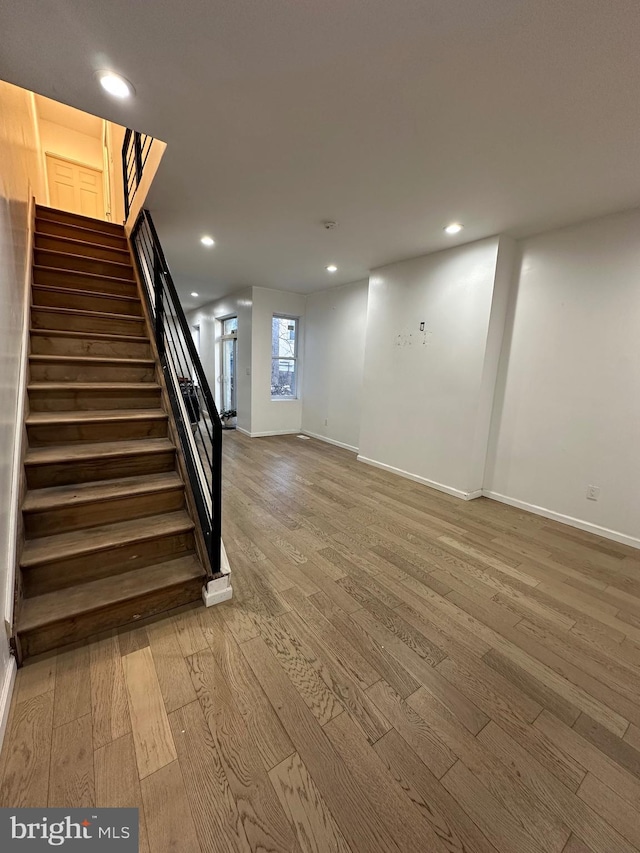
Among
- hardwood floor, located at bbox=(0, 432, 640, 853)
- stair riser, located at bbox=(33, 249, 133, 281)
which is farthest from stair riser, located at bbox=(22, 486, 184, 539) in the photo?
stair riser, located at bbox=(33, 249, 133, 281)

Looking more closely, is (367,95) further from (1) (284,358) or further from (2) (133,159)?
(1) (284,358)

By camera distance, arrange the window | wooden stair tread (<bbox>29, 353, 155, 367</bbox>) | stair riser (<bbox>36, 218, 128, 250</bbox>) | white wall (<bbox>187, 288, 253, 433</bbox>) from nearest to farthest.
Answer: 1. wooden stair tread (<bbox>29, 353, 155, 367</bbox>)
2. stair riser (<bbox>36, 218, 128, 250</bbox>)
3. white wall (<bbox>187, 288, 253, 433</bbox>)
4. the window

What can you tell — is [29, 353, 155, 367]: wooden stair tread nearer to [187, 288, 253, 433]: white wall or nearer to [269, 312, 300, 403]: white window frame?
[187, 288, 253, 433]: white wall

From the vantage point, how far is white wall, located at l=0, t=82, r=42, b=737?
136 cm

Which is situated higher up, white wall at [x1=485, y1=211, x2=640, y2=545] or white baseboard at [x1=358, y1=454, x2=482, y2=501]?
white wall at [x1=485, y1=211, x2=640, y2=545]

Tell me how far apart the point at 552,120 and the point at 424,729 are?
9.16 ft

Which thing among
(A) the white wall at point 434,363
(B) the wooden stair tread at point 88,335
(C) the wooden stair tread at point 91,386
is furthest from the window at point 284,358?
(C) the wooden stair tread at point 91,386

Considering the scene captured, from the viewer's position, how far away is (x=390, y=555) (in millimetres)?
2377

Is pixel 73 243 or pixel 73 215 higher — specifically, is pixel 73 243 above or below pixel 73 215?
below

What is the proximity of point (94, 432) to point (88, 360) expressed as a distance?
62cm

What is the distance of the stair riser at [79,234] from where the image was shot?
326cm

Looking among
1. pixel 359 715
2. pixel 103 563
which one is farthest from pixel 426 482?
pixel 103 563

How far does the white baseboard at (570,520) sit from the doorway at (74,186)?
723 cm

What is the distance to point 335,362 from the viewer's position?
549 cm
